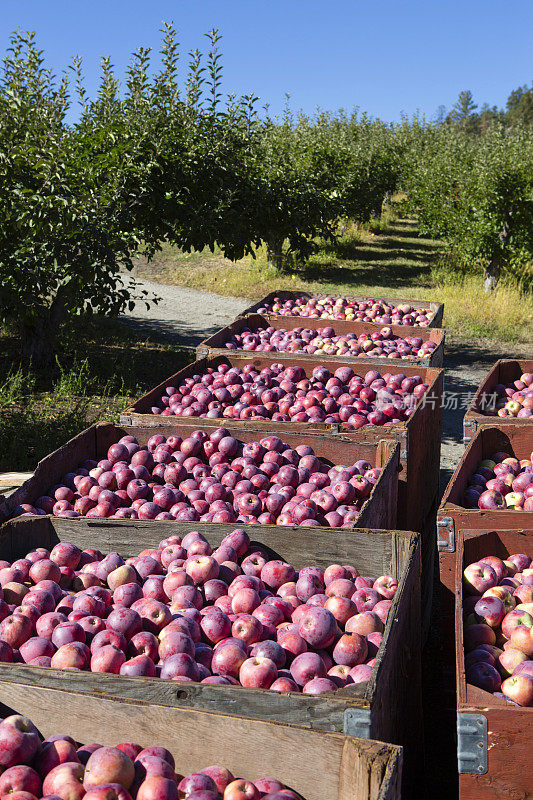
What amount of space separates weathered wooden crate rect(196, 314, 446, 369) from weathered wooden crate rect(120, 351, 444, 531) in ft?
0.13

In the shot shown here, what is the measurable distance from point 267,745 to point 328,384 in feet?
11.5

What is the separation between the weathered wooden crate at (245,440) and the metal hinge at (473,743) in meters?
1.21

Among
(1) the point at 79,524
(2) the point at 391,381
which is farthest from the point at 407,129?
(1) the point at 79,524

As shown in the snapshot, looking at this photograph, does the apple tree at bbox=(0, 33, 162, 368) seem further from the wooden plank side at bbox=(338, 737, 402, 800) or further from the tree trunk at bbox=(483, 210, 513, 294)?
the tree trunk at bbox=(483, 210, 513, 294)

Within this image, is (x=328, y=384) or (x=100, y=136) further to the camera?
(x=100, y=136)

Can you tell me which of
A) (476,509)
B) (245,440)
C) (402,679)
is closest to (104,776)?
(402,679)

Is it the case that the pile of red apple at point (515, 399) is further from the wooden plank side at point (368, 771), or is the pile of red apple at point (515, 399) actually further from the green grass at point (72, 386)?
the green grass at point (72, 386)

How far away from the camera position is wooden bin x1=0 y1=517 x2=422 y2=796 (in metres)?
1.62

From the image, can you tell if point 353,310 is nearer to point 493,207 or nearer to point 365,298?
point 365,298

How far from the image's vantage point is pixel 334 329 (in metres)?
6.64

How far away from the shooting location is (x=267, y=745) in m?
1.53

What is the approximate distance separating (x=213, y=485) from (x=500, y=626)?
1.43m

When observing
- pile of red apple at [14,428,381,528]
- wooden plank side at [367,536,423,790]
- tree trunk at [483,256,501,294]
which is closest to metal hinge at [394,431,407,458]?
pile of red apple at [14,428,381,528]

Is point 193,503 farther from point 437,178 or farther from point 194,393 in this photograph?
point 437,178
